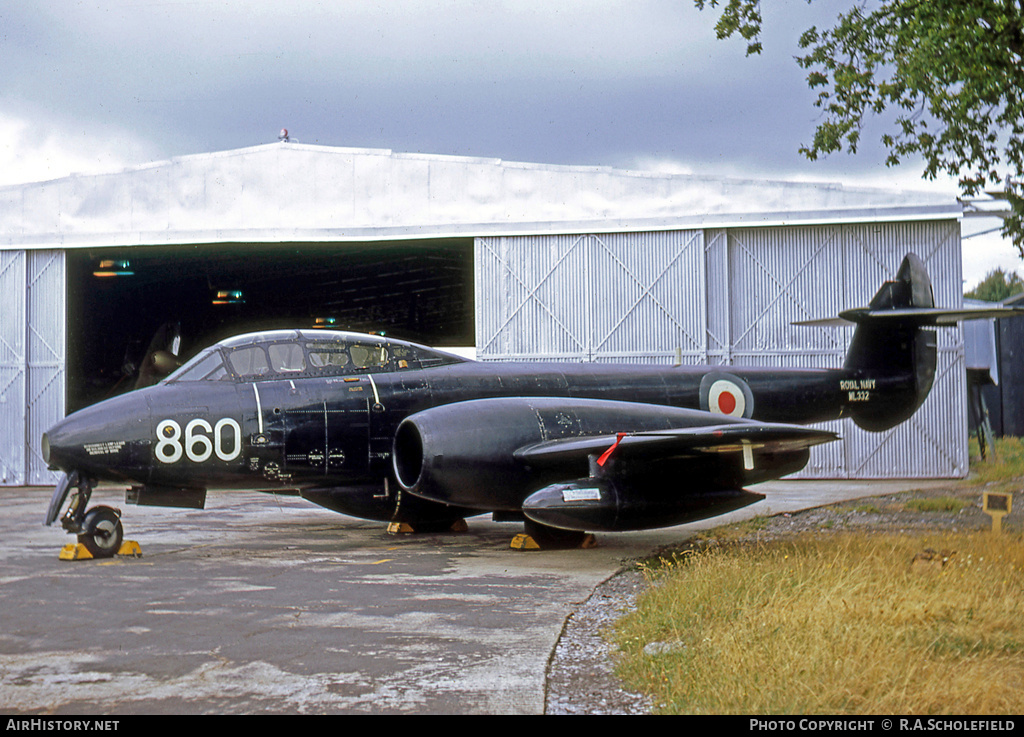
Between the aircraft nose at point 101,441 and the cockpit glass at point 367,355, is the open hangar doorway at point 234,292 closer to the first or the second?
the cockpit glass at point 367,355

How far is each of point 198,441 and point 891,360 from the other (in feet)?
33.0

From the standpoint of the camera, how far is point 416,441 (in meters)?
9.77

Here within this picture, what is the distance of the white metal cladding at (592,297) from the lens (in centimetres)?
2095

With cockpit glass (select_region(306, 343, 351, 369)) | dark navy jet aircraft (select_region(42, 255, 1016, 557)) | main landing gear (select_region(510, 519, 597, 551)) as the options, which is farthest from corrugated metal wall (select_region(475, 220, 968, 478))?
main landing gear (select_region(510, 519, 597, 551))

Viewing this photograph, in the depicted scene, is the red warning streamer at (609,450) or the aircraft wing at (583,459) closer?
the red warning streamer at (609,450)

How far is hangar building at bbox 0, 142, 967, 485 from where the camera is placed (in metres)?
20.5

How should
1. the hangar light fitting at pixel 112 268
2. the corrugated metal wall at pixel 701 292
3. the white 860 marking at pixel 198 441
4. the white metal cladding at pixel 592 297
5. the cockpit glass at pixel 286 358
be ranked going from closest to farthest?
the white 860 marking at pixel 198 441 < the cockpit glass at pixel 286 358 < the corrugated metal wall at pixel 701 292 < the white metal cladding at pixel 592 297 < the hangar light fitting at pixel 112 268

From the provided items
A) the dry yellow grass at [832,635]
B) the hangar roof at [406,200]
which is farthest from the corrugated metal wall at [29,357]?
the dry yellow grass at [832,635]

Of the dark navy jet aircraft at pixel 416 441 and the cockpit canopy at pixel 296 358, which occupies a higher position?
the cockpit canopy at pixel 296 358

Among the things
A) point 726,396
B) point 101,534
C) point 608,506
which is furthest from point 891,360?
point 101,534

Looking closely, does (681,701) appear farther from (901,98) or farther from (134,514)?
(134,514)

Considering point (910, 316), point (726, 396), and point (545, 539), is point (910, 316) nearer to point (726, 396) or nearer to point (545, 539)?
point (726, 396)

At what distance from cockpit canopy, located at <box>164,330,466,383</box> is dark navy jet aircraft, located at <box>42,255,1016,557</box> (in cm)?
2

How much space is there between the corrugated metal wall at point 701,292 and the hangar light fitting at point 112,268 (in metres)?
10.3
